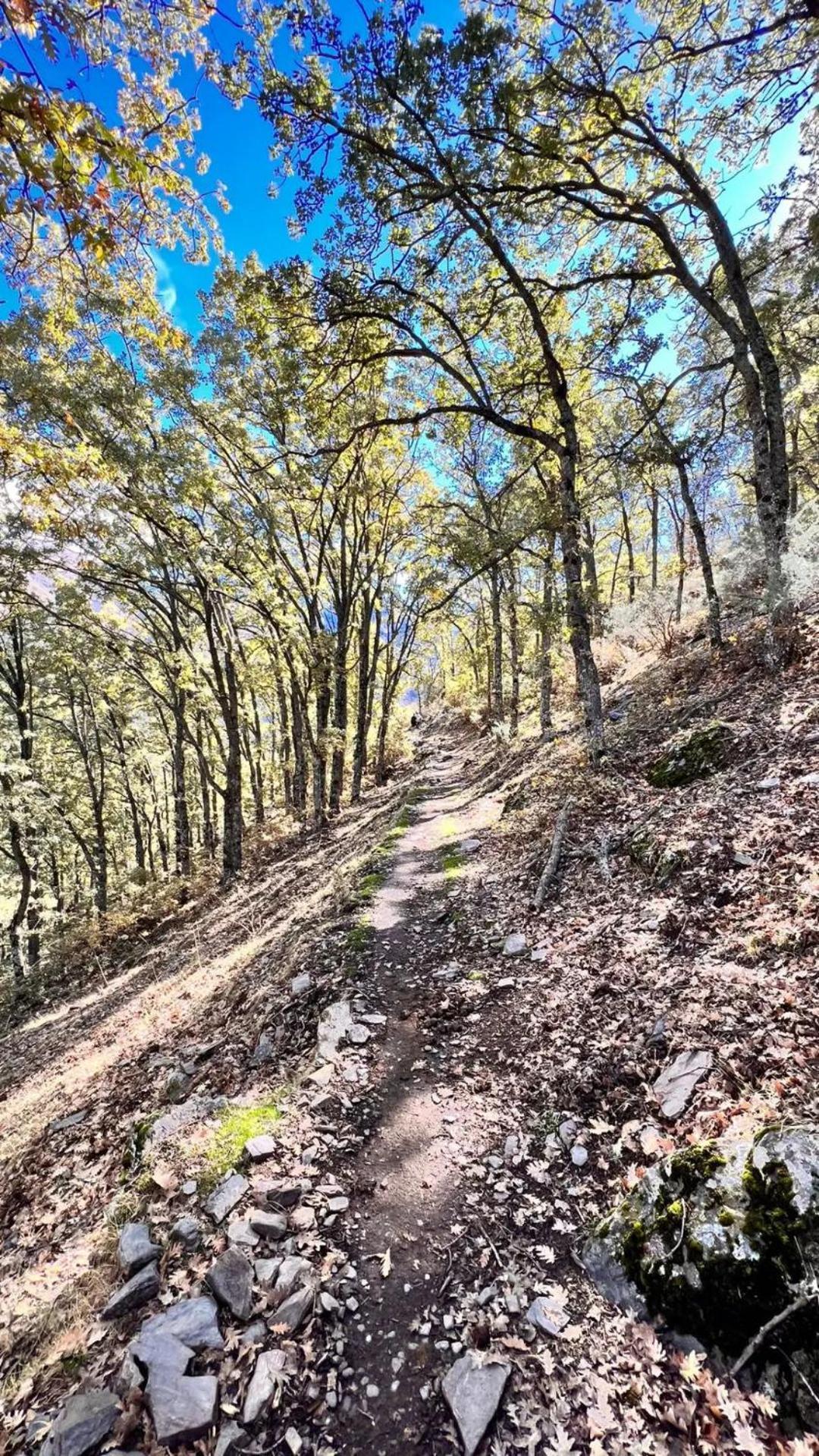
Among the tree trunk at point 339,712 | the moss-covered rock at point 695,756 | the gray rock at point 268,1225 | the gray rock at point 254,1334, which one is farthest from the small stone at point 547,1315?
the tree trunk at point 339,712

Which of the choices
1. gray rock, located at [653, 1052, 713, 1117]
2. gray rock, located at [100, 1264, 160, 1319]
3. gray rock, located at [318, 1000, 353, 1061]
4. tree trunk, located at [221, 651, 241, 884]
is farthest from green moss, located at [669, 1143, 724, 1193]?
tree trunk, located at [221, 651, 241, 884]

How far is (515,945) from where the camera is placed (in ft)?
21.4

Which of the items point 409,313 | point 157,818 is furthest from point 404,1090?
point 157,818

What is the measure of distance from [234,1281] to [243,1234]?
0.30m

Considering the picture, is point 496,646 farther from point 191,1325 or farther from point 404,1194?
point 191,1325

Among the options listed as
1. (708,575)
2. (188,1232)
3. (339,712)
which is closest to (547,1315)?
(188,1232)

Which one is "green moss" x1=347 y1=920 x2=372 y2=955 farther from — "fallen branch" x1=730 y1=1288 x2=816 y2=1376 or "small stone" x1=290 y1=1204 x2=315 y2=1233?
"fallen branch" x1=730 y1=1288 x2=816 y2=1376

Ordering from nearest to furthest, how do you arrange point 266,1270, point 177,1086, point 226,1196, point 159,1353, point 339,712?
point 159,1353 → point 266,1270 → point 226,1196 → point 177,1086 → point 339,712

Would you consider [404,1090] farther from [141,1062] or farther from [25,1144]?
[25,1144]

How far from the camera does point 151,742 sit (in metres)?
29.4

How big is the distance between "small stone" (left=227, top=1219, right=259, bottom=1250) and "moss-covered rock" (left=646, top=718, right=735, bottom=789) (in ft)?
22.7

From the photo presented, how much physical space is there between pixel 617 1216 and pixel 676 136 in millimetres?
14529

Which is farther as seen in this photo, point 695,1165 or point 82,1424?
point 695,1165

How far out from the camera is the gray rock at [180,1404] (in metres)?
2.43
